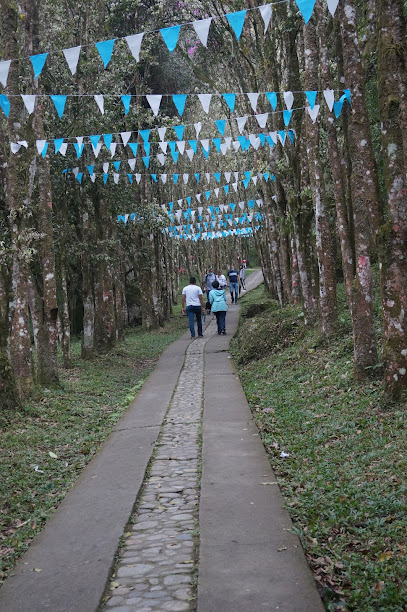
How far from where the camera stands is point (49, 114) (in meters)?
15.2

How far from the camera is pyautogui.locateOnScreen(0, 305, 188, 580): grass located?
5.55 metres

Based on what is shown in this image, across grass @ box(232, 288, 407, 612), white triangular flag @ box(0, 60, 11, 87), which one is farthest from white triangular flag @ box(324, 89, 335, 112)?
white triangular flag @ box(0, 60, 11, 87)

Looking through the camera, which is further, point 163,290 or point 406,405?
point 163,290

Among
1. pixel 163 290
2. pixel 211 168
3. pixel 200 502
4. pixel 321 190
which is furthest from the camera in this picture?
pixel 211 168

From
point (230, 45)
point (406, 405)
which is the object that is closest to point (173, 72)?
point (230, 45)

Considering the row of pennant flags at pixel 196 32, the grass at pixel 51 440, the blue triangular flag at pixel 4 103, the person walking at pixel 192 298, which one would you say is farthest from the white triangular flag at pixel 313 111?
the person walking at pixel 192 298

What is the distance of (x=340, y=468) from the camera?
602cm

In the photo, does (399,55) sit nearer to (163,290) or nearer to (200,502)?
(200,502)

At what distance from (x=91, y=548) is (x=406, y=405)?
4.01 metres

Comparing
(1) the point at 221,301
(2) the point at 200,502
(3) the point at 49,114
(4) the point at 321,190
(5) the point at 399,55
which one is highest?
(3) the point at 49,114

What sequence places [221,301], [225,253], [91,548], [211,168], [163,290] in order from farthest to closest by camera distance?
[225,253], [211,168], [163,290], [221,301], [91,548]

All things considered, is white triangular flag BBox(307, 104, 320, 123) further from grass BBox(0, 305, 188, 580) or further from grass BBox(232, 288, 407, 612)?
grass BBox(0, 305, 188, 580)

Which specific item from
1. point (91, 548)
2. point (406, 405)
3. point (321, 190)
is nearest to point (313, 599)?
point (91, 548)

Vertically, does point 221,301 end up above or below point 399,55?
below
